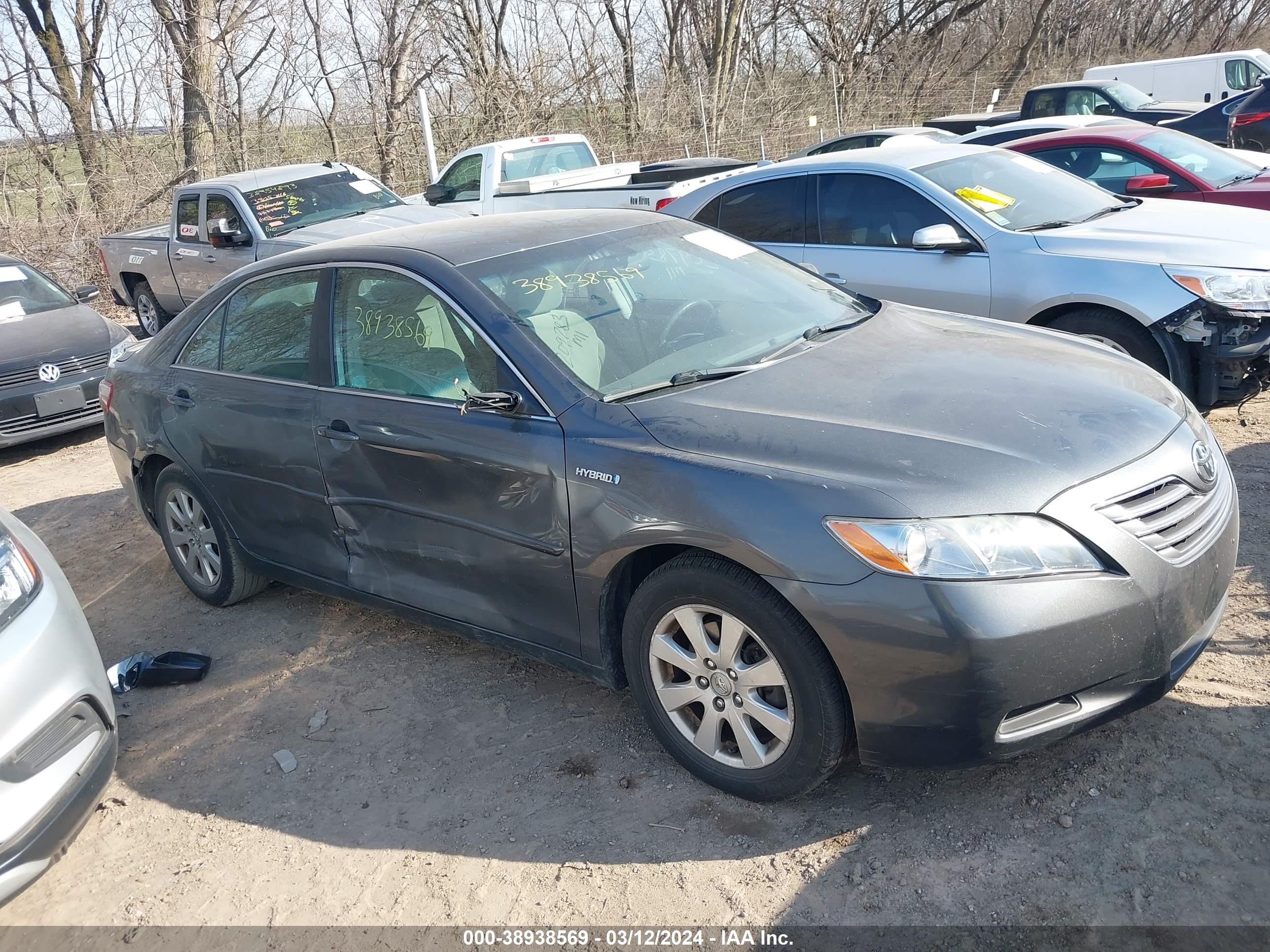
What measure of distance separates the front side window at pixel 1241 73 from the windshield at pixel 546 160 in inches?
519

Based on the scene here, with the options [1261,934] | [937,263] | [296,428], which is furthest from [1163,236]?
[296,428]

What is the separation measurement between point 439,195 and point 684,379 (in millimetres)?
9368

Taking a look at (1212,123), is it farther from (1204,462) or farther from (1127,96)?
(1204,462)

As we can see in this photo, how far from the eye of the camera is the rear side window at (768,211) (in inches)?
272

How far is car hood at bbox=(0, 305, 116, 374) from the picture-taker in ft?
28.3

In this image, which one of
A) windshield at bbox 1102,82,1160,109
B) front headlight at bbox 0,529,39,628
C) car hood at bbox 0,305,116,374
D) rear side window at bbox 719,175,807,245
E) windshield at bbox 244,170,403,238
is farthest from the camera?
windshield at bbox 1102,82,1160,109

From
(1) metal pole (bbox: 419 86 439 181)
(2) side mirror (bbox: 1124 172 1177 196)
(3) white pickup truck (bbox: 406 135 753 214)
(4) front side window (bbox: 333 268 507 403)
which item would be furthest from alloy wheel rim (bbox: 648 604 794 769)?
(1) metal pole (bbox: 419 86 439 181)

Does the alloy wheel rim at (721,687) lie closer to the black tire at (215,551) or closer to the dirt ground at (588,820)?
the dirt ground at (588,820)

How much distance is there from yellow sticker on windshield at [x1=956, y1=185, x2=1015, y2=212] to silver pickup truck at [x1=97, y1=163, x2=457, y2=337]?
5636mm

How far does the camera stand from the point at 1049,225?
6164 millimetres

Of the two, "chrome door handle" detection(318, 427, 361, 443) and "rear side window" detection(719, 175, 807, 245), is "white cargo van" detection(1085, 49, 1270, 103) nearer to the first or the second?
"rear side window" detection(719, 175, 807, 245)

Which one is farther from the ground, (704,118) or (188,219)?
(704,118)

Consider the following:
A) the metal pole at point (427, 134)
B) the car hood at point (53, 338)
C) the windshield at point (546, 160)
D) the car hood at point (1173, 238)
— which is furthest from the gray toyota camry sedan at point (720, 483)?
the metal pole at point (427, 134)

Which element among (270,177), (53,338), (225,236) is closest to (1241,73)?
(270,177)
